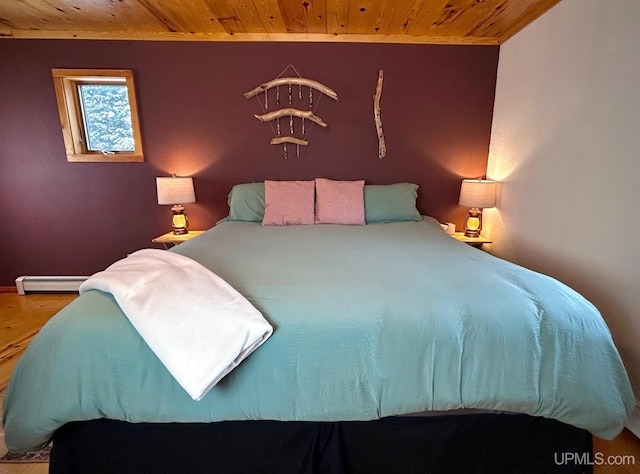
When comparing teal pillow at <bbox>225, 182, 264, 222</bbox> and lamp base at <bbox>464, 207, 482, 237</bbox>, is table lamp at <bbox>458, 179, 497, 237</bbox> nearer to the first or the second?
lamp base at <bbox>464, 207, 482, 237</bbox>

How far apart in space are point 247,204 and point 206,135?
82cm

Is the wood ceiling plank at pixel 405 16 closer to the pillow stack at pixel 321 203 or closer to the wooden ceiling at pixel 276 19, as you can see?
the wooden ceiling at pixel 276 19

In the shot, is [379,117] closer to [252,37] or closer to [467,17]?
[467,17]

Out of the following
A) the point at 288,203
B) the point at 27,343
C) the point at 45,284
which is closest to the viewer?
the point at 27,343

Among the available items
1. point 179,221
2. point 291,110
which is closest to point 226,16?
point 291,110

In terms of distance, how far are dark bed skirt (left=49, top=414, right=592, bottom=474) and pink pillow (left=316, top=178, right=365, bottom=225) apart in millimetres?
1582

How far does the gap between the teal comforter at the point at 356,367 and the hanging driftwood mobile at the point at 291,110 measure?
2.07 meters

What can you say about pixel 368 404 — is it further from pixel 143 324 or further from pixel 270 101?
pixel 270 101

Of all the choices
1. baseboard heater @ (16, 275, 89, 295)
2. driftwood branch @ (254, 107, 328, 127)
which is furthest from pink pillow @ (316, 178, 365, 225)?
baseboard heater @ (16, 275, 89, 295)

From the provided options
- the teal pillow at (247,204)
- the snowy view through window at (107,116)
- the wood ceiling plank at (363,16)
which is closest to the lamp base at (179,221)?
the teal pillow at (247,204)

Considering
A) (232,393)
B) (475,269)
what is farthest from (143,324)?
(475,269)

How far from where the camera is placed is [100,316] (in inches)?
39.9

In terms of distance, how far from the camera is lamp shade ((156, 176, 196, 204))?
2.57m

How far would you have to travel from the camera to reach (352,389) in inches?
39.0
